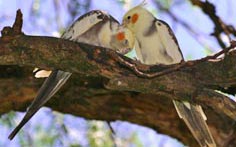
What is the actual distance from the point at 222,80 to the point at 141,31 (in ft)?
2.23

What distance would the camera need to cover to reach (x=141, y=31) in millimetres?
2516

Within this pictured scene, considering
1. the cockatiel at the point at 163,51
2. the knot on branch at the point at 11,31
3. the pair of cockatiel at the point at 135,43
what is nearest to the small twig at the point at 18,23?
the knot on branch at the point at 11,31

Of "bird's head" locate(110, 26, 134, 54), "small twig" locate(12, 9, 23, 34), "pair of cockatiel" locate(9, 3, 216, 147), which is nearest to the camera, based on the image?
"small twig" locate(12, 9, 23, 34)

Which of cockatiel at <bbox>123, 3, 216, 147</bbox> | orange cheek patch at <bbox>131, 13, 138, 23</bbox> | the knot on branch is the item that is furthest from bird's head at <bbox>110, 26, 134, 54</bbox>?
the knot on branch

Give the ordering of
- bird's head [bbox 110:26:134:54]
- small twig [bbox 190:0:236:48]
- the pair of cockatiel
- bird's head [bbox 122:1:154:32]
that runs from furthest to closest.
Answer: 1. small twig [bbox 190:0:236:48]
2. bird's head [bbox 122:1:154:32]
3. bird's head [bbox 110:26:134:54]
4. the pair of cockatiel

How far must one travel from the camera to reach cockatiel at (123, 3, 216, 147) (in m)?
2.26

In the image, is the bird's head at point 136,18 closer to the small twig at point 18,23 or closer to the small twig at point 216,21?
the small twig at point 216,21

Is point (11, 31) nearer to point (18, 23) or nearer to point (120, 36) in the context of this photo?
point (18, 23)

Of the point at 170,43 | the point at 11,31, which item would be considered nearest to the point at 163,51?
the point at 170,43

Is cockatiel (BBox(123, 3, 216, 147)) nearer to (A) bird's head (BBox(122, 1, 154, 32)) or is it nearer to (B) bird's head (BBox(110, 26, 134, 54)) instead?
(A) bird's head (BBox(122, 1, 154, 32))

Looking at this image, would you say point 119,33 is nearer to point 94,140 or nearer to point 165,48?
point 165,48

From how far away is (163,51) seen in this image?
7.89ft

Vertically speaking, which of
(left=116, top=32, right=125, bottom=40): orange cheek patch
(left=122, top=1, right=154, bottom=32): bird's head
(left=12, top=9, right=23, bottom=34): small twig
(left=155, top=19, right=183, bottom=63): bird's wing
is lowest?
(left=155, top=19, right=183, bottom=63): bird's wing

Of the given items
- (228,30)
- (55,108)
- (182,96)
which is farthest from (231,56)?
(55,108)
